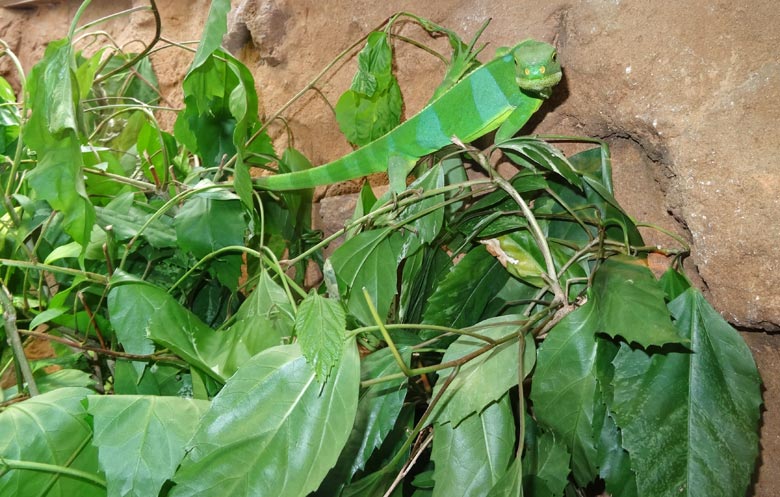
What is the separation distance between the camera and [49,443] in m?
0.91

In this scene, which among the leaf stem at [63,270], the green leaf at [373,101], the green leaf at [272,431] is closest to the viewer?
the green leaf at [272,431]

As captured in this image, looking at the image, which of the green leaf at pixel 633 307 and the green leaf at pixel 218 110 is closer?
the green leaf at pixel 633 307

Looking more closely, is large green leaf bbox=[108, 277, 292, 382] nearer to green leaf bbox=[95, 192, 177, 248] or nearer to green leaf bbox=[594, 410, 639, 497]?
green leaf bbox=[95, 192, 177, 248]

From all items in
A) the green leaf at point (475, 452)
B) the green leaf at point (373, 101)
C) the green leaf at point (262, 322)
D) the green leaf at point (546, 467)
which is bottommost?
the green leaf at point (546, 467)

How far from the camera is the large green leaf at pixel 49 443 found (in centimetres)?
89

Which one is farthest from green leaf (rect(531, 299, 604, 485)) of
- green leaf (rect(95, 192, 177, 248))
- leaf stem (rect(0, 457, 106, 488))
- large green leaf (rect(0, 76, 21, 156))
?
large green leaf (rect(0, 76, 21, 156))

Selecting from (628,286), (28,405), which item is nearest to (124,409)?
(28,405)

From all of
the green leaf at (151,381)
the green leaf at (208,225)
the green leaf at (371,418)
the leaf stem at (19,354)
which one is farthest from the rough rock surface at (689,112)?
the leaf stem at (19,354)

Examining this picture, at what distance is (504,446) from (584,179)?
0.47 metres

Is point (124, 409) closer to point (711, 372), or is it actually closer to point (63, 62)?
point (63, 62)

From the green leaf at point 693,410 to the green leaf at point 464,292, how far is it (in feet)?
0.96

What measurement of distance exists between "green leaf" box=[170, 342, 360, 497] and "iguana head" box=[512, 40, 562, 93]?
2.02ft

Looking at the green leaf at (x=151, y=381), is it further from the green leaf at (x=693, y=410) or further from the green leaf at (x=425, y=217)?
the green leaf at (x=693, y=410)

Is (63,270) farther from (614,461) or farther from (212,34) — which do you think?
(614,461)
